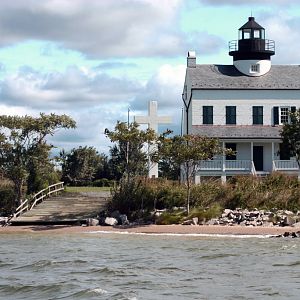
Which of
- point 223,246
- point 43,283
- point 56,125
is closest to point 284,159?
point 56,125

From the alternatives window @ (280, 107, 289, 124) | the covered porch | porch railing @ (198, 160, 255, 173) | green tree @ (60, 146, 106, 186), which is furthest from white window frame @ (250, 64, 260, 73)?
green tree @ (60, 146, 106, 186)

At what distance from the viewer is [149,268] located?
2216 cm

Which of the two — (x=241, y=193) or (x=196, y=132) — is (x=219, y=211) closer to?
(x=241, y=193)

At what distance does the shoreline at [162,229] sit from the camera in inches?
1307

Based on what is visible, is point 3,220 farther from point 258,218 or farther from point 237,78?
point 237,78

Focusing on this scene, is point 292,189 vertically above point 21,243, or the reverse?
point 292,189

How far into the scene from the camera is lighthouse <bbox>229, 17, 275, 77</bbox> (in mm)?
53406

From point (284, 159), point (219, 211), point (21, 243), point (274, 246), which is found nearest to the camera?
point (274, 246)

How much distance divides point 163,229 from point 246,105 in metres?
19.1

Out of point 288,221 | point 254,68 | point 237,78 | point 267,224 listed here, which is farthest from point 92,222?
point 254,68

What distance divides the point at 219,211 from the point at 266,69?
19724mm

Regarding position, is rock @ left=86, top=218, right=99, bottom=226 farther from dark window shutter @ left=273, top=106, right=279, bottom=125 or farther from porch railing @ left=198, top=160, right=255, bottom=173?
dark window shutter @ left=273, top=106, right=279, bottom=125

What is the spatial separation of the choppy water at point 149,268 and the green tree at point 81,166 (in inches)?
1043

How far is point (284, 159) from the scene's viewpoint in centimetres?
5016
